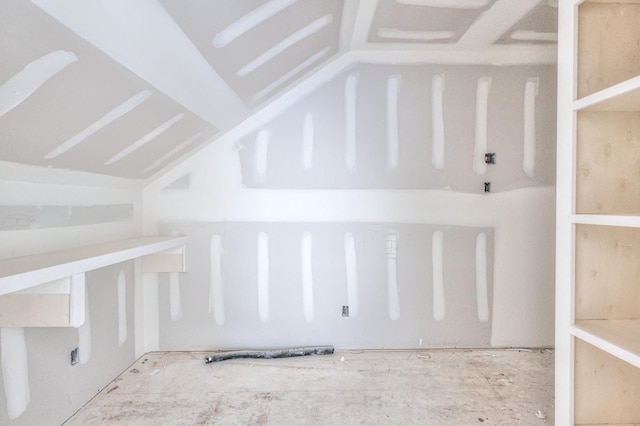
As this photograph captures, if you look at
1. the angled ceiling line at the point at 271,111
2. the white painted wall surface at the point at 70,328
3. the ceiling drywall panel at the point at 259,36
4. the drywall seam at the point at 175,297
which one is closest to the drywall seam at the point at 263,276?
the drywall seam at the point at 175,297

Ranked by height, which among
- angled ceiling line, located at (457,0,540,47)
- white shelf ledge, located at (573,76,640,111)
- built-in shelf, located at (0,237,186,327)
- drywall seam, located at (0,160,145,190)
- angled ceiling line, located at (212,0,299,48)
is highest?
angled ceiling line, located at (457,0,540,47)

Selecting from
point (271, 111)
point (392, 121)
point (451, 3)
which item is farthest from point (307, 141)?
point (451, 3)

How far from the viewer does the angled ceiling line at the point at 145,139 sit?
204 cm

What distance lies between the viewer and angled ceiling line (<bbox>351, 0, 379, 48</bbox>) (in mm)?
2193

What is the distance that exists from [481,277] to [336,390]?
1447 millimetres

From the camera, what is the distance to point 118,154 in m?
2.05

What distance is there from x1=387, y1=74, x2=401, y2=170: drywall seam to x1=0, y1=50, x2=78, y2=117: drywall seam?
7.22ft

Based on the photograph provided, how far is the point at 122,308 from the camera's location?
2.63 m

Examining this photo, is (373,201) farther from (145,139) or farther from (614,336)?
(614,336)

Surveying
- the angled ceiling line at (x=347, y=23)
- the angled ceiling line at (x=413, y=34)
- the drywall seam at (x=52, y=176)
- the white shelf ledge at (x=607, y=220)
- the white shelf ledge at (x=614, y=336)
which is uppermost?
the angled ceiling line at (x=413, y=34)

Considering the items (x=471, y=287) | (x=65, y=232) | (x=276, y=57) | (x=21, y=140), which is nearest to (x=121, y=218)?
(x=65, y=232)

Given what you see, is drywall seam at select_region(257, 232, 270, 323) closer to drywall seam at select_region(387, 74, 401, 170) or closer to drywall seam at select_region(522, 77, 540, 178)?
drywall seam at select_region(387, 74, 401, 170)

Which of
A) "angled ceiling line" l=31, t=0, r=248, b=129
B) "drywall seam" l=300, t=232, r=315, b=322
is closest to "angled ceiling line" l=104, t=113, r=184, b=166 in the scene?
"angled ceiling line" l=31, t=0, r=248, b=129

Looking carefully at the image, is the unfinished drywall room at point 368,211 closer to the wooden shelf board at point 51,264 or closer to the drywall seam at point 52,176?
the drywall seam at point 52,176
